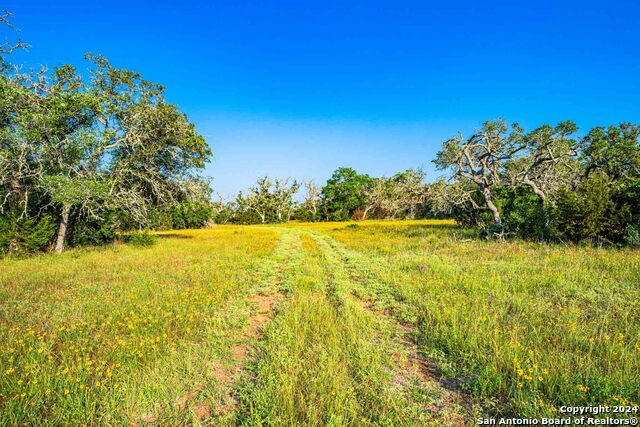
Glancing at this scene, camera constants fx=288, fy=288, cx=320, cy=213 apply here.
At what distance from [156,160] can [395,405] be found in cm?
2346

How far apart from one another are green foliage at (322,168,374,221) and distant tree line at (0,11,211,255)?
5566cm

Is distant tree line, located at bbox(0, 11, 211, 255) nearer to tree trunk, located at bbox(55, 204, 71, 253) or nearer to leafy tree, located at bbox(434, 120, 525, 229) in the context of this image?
tree trunk, located at bbox(55, 204, 71, 253)

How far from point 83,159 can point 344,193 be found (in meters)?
64.1

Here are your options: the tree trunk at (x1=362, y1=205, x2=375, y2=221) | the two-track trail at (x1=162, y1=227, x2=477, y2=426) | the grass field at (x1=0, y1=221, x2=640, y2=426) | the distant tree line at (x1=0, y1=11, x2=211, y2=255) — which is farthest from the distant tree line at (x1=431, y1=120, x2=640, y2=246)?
the tree trunk at (x1=362, y1=205, x2=375, y2=221)

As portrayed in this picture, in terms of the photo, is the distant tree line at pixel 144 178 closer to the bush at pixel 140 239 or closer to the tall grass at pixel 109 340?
the bush at pixel 140 239

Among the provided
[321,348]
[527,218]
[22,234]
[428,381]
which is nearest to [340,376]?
[321,348]

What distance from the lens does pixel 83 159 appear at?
16188mm

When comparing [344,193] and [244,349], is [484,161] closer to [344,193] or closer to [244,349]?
[244,349]

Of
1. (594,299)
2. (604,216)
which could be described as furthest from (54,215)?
(604,216)

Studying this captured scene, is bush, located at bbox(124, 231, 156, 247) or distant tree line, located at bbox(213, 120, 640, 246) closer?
distant tree line, located at bbox(213, 120, 640, 246)

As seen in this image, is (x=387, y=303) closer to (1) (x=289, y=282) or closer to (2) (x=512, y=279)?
(1) (x=289, y=282)

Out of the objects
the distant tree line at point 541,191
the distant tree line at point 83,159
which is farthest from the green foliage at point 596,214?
the distant tree line at point 83,159

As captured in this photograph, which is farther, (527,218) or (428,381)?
(527,218)

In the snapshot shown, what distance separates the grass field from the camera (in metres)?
3.17
